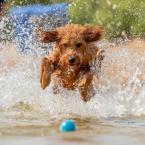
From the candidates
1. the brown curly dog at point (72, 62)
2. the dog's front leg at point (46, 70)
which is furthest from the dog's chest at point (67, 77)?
the dog's front leg at point (46, 70)

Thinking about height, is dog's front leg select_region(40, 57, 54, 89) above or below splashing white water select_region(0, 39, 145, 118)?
above

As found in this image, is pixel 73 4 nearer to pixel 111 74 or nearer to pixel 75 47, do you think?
pixel 111 74

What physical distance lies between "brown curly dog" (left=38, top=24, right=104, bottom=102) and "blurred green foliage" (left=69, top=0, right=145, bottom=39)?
1442cm

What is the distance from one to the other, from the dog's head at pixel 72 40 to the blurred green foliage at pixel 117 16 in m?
14.2

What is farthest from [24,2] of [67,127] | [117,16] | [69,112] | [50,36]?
[67,127]

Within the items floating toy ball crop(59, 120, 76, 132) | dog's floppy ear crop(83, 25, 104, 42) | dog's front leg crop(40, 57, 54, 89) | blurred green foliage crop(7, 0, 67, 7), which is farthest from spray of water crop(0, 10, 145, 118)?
blurred green foliage crop(7, 0, 67, 7)

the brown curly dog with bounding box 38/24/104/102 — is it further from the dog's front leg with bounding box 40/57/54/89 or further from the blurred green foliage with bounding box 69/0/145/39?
the blurred green foliage with bounding box 69/0/145/39

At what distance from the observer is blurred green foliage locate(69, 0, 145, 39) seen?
76.6 feet

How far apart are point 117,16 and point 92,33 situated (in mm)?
15501

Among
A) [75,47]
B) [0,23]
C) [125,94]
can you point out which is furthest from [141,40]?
[75,47]

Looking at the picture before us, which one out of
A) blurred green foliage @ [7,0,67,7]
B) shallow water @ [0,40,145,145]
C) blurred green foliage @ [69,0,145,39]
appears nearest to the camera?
shallow water @ [0,40,145,145]

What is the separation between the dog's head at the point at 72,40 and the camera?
317 inches

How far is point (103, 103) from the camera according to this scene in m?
8.42

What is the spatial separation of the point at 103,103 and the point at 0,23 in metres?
14.9
